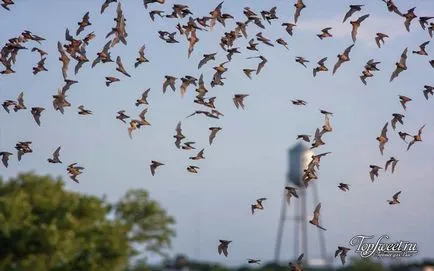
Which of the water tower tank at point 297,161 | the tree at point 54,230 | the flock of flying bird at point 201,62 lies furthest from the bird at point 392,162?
the water tower tank at point 297,161

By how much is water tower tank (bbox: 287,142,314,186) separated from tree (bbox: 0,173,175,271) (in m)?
47.3

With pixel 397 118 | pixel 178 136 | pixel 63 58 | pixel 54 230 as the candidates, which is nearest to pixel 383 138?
pixel 397 118

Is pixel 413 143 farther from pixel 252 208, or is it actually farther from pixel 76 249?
pixel 76 249

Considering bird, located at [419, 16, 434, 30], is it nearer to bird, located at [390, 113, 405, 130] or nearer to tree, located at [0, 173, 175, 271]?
bird, located at [390, 113, 405, 130]

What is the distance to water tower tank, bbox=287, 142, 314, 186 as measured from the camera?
149375mm

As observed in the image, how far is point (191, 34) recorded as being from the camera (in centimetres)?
3912

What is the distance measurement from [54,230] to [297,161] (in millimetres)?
73337

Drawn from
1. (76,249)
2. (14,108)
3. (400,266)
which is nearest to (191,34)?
(14,108)

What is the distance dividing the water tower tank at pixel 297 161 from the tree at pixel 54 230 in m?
47.3

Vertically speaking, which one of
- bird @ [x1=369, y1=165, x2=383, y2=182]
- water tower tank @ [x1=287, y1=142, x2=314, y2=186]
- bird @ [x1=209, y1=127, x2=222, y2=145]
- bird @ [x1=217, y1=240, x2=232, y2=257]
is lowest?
bird @ [x1=217, y1=240, x2=232, y2=257]

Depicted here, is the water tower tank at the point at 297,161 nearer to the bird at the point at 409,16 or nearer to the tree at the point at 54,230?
the tree at the point at 54,230

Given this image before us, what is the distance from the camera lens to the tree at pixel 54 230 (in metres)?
82.5

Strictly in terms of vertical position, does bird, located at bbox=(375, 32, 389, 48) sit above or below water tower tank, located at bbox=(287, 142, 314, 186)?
below

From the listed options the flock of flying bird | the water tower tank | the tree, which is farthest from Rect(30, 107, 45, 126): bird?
the water tower tank
